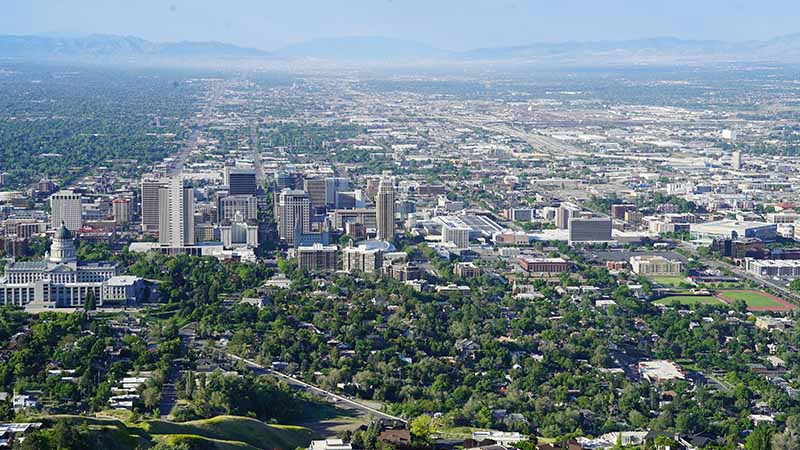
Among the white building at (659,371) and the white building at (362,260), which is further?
the white building at (362,260)

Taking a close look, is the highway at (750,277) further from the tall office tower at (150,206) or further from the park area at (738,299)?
the tall office tower at (150,206)

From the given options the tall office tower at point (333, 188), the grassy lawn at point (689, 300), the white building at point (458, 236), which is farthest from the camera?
the tall office tower at point (333, 188)

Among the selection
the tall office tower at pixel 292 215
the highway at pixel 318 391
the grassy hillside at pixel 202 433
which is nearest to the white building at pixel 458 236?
the tall office tower at pixel 292 215

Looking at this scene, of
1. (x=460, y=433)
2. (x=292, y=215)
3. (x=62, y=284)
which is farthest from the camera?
(x=292, y=215)

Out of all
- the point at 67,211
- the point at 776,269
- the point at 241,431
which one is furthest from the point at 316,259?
the point at 241,431

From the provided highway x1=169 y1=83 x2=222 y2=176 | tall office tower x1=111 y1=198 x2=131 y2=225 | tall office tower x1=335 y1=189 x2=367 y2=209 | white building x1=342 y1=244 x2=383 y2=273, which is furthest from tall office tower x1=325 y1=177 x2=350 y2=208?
white building x1=342 y1=244 x2=383 y2=273

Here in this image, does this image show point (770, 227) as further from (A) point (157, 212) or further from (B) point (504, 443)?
(B) point (504, 443)

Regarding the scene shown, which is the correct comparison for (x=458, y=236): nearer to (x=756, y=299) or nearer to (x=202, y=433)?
(x=756, y=299)
